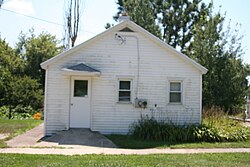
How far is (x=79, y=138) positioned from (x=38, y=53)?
61.3 feet

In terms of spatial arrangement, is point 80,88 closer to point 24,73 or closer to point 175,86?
point 175,86

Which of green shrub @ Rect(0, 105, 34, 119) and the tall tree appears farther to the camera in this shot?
the tall tree

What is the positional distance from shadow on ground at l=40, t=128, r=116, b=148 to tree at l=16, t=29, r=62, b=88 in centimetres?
1435

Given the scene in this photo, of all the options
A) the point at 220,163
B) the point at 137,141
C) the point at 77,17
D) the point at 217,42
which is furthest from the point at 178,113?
the point at 77,17

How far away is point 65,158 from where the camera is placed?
324 inches

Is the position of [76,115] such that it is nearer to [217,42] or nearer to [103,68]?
[103,68]

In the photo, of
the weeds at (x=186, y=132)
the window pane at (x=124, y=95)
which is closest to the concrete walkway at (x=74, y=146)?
the weeds at (x=186, y=132)

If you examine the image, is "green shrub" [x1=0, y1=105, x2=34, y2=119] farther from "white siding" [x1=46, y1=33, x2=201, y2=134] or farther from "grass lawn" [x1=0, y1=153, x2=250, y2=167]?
"grass lawn" [x1=0, y1=153, x2=250, y2=167]

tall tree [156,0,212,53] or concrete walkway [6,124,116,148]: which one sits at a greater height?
tall tree [156,0,212,53]

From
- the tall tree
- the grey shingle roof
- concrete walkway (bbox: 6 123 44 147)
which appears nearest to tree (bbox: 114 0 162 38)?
the tall tree

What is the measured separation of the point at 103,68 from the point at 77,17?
15.6 metres

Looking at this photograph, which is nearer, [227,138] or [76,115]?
[227,138]

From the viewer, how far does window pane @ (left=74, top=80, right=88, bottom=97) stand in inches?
529

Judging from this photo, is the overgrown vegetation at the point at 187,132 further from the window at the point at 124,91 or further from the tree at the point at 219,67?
the tree at the point at 219,67
